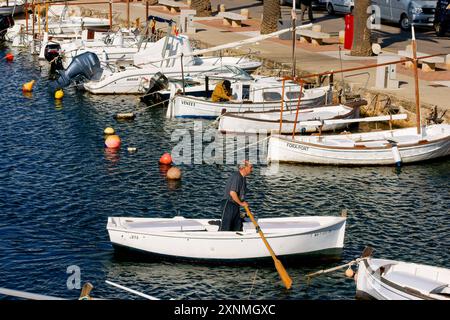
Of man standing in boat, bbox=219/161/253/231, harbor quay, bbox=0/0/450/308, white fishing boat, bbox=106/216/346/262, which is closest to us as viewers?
harbor quay, bbox=0/0/450/308

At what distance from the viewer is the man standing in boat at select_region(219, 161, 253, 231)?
23578 mm

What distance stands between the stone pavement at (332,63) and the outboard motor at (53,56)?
7.76m

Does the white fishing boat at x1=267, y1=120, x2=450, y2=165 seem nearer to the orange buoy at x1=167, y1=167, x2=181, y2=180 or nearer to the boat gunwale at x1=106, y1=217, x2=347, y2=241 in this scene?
the orange buoy at x1=167, y1=167, x2=181, y2=180

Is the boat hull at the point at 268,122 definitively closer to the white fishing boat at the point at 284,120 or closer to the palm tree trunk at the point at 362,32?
the white fishing boat at the point at 284,120

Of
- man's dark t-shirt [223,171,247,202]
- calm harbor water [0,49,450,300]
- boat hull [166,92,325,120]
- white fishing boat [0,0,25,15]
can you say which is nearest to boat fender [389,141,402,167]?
calm harbor water [0,49,450,300]

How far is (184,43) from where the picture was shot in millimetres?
47969

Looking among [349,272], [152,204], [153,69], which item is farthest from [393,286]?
[153,69]

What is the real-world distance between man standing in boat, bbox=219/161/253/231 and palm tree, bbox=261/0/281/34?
30.8m

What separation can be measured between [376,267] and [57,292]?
24.2ft

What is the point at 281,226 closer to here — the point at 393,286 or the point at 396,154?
the point at 393,286

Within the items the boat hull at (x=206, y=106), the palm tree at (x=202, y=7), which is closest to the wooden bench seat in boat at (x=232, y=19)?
the palm tree at (x=202, y=7)

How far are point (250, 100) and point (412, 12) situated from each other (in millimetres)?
17879

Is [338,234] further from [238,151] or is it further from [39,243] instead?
[238,151]

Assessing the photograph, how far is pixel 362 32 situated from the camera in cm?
4716
